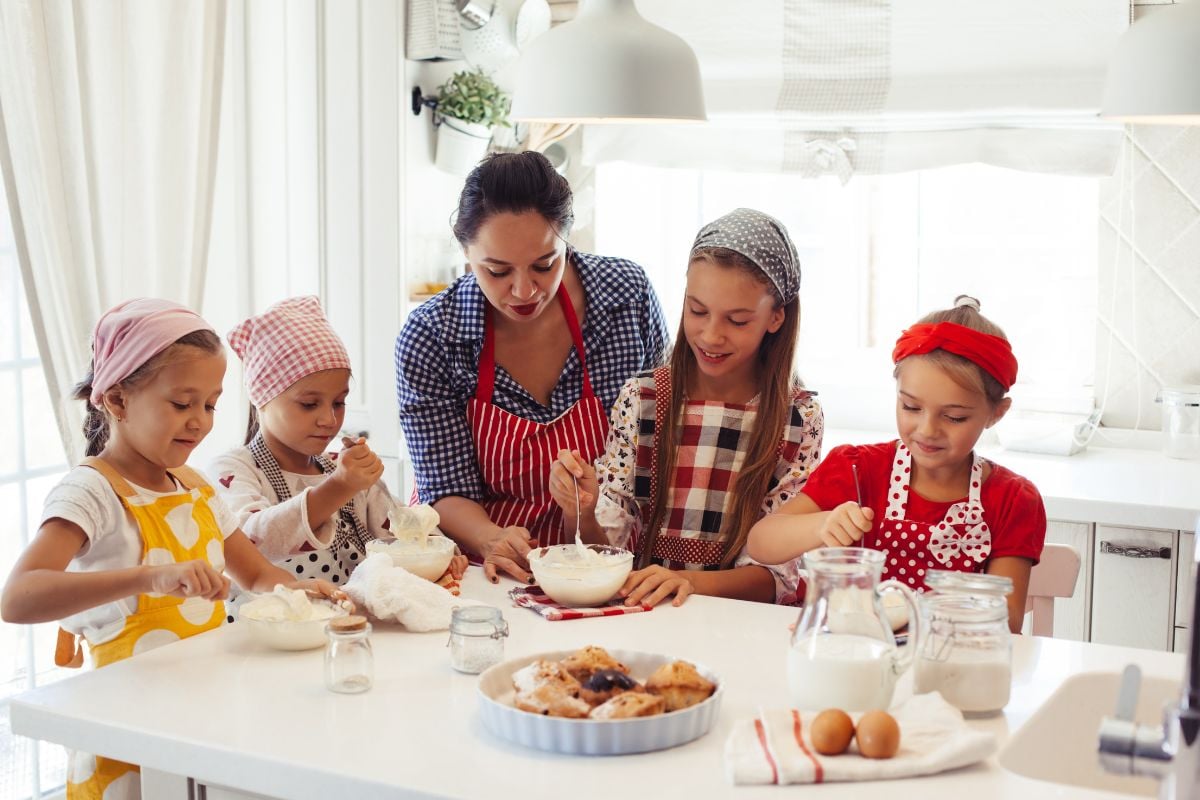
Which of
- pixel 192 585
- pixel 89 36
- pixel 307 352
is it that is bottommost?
pixel 192 585

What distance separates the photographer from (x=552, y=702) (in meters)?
1.25

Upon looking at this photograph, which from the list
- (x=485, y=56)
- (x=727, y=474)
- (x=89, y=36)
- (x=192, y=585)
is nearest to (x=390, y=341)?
(x=485, y=56)

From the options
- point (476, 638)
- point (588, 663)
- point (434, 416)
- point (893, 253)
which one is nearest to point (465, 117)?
point (893, 253)

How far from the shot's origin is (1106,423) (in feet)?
11.6

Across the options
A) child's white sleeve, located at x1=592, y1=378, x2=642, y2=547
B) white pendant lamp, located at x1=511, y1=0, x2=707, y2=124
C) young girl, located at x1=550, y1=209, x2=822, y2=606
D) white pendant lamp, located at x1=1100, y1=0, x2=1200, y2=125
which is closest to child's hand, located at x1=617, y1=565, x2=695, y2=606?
young girl, located at x1=550, y1=209, x2=822, y2=606

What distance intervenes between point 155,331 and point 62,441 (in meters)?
1.27

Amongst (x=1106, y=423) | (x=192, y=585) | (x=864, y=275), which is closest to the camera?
(x=192, y=585)

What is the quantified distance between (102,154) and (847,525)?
212 cm

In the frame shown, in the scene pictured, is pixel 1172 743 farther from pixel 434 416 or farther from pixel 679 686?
pixel 434 416

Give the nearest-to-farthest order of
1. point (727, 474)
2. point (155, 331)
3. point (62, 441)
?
point (155, 331), point (727, 474), point (62, 441)

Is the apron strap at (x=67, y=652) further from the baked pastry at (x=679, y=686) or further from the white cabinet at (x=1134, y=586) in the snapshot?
the white cabinet at (x=1134, y=586)

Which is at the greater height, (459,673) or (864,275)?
(864,275)

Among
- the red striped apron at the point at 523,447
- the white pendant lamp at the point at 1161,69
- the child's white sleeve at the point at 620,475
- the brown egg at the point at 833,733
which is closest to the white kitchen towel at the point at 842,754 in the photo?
the brown egg at the point at 833,733

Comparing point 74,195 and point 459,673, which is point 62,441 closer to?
point 74,195
